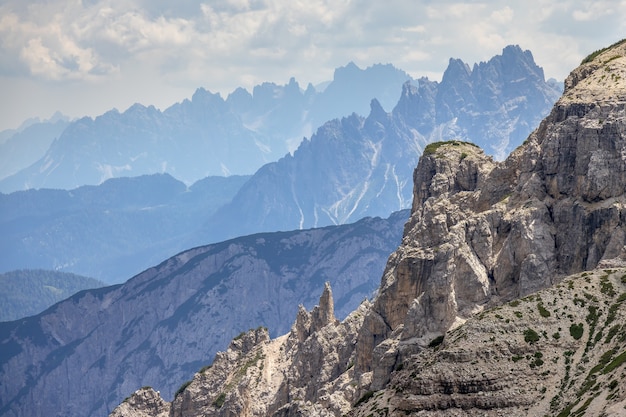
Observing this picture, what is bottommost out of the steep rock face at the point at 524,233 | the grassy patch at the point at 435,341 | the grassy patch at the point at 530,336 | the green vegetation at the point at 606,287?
the grassy patch at the point at 435,341

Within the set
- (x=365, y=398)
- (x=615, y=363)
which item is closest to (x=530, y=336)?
(x=615, y=363)

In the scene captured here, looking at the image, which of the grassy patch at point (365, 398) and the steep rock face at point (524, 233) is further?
the steep rock face at point (524, 233)

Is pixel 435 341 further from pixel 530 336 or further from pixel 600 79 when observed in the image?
pixel 600 79

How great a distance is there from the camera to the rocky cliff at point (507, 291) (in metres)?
107

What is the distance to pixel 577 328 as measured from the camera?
113562 millimetres

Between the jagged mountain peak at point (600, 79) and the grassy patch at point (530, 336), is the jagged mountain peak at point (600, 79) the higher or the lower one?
the higher one

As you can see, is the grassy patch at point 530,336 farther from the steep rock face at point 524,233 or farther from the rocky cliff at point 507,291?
the steep rock face at point 524,233

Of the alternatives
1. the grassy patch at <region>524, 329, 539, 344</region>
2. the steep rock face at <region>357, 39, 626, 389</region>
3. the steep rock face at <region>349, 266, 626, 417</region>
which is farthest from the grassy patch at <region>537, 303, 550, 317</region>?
the steep rock face at <region>357, 39, 626, 389</region>

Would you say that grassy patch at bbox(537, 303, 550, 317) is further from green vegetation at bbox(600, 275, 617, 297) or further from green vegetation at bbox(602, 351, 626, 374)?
green vegetation at bbox(602, 351, 626, 374)

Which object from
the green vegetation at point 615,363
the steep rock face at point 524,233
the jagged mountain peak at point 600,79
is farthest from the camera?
the jagged mountain peak at point 600,79

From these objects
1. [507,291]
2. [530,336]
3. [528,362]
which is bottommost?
[528,362]

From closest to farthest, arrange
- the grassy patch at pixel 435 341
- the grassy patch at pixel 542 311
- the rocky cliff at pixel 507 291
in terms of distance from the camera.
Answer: the rocky cliff at pixel 507 291, the grassy patch at pixel 542 311, the grassy patch at pixel 435 341

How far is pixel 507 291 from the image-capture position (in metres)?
142

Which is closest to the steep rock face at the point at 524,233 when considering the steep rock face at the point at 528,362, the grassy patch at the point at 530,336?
the steep rock face at the point at 528,362
